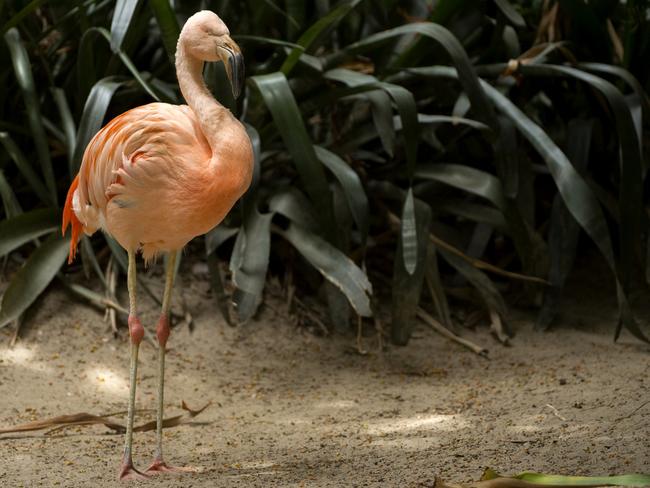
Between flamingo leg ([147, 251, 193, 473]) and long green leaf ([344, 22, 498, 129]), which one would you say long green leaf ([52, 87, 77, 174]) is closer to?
flamingo leg ([147, 251, 193, 473])

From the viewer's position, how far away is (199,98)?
2.65m

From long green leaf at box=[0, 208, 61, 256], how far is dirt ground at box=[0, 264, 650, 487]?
29 centimetres

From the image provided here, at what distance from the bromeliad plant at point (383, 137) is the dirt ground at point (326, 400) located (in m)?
0.17

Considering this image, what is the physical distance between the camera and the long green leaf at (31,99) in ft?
12.4

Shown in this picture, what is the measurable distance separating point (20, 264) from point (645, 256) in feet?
8.86

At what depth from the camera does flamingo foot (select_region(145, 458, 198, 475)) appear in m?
2.66

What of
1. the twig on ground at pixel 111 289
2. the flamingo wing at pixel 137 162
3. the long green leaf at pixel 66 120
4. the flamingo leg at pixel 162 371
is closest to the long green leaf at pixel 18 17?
the long green leaf at pixel 66 120

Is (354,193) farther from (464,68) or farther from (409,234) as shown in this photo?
(464,68)

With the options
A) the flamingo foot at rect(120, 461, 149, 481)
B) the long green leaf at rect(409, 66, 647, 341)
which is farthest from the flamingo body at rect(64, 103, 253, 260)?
the long green leaf at rect(409, 66, 647, 341)

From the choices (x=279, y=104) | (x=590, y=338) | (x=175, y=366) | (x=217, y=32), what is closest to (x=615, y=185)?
(x=590, y=338)

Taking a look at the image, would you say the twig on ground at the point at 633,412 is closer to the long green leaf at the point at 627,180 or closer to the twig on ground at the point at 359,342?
the long green leaf at the point at 627,180

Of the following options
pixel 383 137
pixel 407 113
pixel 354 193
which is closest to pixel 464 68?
pixel 407 113

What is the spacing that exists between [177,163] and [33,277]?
1.41m

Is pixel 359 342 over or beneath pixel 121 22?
beneath
